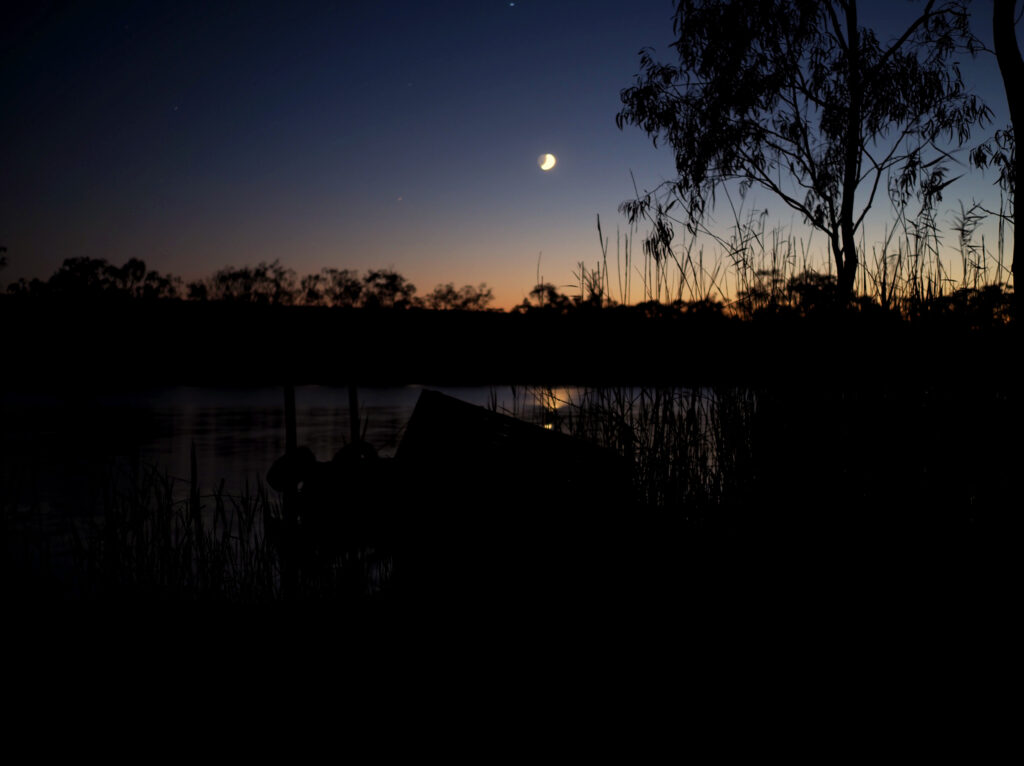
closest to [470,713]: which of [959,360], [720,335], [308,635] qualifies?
[308,635]

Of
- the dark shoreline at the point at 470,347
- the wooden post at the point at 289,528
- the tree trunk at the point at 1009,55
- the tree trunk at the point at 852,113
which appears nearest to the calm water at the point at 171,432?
the dark shoreline at the point at 470,347

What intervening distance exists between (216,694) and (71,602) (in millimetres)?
1383

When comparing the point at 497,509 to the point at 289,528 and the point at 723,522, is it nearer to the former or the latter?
the point at 723,522

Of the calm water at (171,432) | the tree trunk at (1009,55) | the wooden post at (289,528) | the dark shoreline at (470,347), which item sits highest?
the tree trunk at (1009,55)

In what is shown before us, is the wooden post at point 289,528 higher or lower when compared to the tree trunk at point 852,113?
lower

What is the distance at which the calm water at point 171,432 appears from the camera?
1207cm

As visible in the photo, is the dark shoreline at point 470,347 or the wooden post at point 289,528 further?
the wooden post at point 289,528

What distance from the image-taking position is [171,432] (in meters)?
19.6

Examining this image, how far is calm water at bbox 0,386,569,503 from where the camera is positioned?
475 inches

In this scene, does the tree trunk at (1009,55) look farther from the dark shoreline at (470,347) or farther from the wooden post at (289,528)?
the wooden post at (289,528)

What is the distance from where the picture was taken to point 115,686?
90.4 inches

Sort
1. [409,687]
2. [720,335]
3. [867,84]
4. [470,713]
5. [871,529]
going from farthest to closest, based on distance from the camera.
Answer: [867,84] → [720,335] → [871,529] → [409,687] → [470,713]

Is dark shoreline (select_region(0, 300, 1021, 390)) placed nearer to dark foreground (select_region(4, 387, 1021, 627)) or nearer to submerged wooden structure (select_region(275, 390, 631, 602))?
dark foreground (select_region(4, 387, 1021, 627))

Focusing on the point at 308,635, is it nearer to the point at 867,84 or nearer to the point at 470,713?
the point at 470,713
